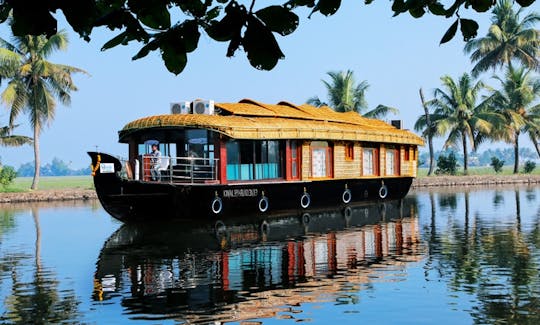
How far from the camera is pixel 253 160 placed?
1903 centimetres

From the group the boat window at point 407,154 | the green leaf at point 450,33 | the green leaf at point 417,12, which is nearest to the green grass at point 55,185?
the boat window at point 407,154

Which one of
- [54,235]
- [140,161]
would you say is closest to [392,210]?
[140,161]

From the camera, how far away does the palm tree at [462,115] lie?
3959 centimetres

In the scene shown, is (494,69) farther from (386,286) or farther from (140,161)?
(386,286)

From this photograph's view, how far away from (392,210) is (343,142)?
282 cm

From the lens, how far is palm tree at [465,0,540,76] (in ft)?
136

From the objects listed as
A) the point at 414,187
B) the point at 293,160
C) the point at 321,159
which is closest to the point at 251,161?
the point at 293,160

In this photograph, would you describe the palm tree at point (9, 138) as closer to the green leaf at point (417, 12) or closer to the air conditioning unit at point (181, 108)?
the air conditioning unit at point (181, 108)

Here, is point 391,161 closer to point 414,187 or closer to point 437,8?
point 414,187

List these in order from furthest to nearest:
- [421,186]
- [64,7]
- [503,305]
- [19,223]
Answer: [421,186], [19,223], [503,305], [64,7]

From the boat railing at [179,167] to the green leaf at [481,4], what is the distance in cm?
1420

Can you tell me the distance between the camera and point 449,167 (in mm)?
43719

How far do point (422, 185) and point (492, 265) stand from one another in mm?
29040

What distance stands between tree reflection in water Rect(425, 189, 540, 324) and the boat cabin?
451 cm
